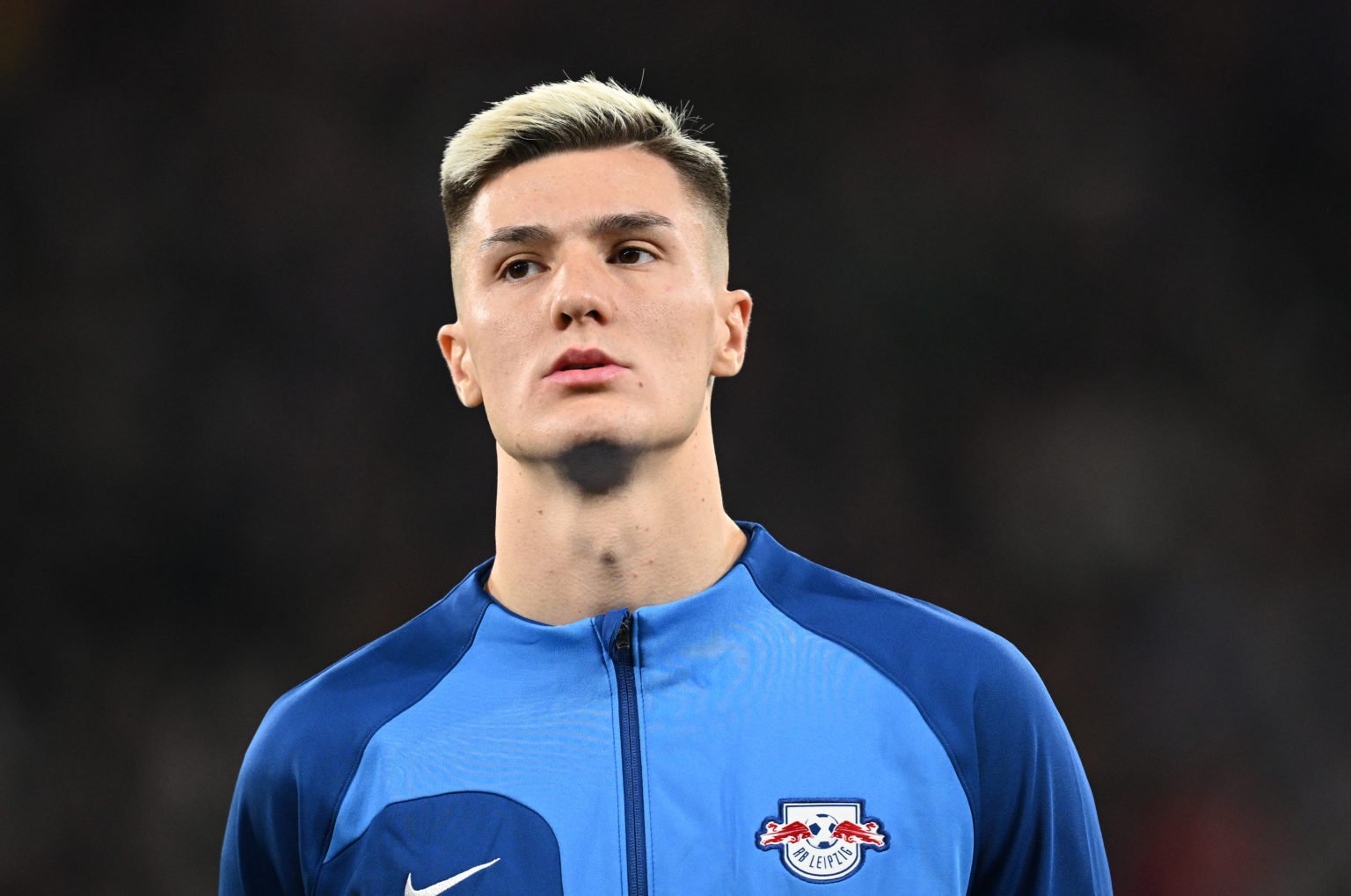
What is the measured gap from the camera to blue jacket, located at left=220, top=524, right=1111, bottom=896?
2285 millimetres

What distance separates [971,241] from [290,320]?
2250 mm

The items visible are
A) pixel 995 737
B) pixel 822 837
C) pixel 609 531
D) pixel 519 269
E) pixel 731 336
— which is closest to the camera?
pixel 822 837

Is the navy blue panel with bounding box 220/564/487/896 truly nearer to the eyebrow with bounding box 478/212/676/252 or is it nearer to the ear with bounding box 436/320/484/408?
the ear with bounding box 436/320/484/408

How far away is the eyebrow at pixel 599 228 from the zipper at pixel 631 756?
64cm

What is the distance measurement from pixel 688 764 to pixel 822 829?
0.22 m

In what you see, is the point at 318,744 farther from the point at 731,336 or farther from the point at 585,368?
the point at 731,336

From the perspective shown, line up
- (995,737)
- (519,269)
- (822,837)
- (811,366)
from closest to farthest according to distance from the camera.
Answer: (822,837) → (995,737) → (519,269) → (811,366)

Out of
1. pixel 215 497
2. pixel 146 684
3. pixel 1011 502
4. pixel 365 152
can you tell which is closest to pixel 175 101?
pixel 365 152

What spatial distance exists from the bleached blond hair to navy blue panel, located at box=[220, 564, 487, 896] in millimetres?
733

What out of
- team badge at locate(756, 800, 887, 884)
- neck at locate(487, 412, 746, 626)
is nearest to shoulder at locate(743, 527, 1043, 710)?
neck at locate(487, 412, 746, 626)

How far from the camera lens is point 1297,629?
16.0 feet

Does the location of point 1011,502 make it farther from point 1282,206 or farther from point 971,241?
point 1282,206

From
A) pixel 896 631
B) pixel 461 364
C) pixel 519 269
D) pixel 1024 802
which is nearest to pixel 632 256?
pixel 519 269

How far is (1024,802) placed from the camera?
2387mm
